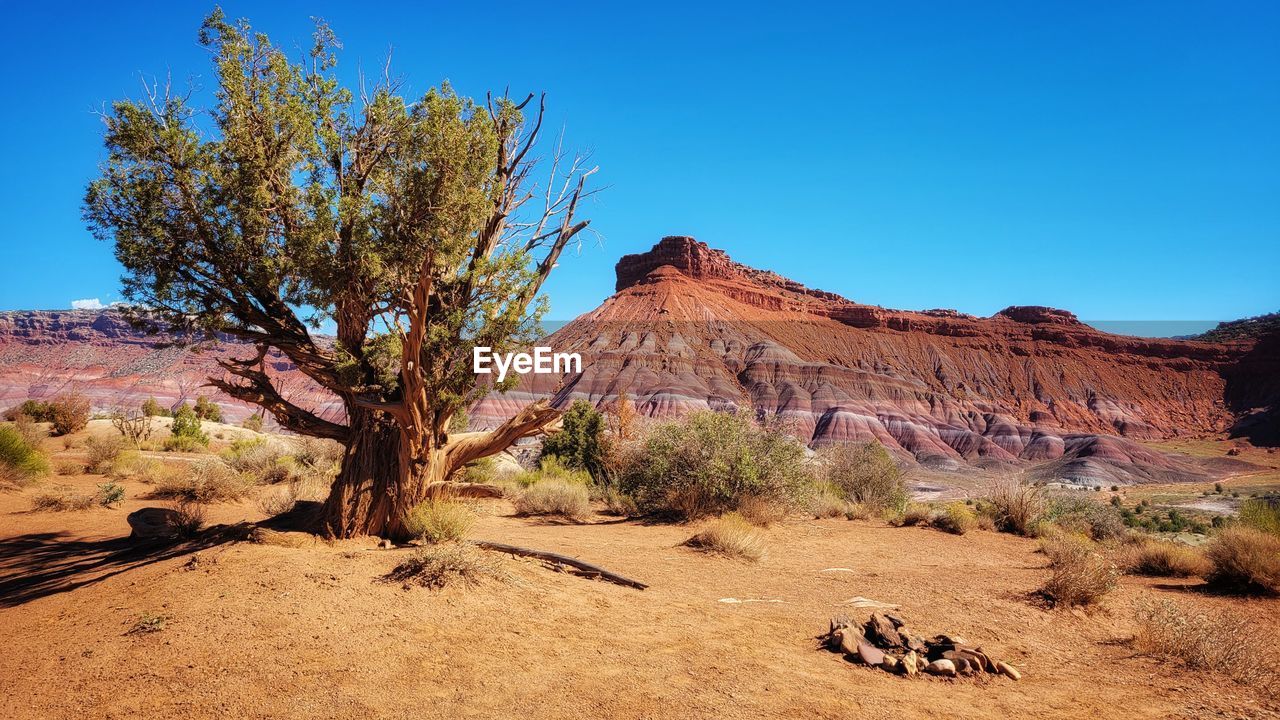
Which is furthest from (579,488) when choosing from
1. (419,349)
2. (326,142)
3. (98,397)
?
(98,397)

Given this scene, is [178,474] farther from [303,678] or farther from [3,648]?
[303,678]

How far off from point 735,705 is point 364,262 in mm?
5800

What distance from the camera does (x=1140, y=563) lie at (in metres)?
10.6

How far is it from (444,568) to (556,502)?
27.8 feet

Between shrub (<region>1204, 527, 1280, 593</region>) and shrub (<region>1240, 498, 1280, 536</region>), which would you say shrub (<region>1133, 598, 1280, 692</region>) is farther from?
shrub (<region>1240, 498, 1280, 536</region>)

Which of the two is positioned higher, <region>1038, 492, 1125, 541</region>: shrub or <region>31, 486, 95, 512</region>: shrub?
<region>31, 486, 95, 512</region>: shrub

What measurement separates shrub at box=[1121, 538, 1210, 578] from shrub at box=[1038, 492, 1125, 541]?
14.5 ft

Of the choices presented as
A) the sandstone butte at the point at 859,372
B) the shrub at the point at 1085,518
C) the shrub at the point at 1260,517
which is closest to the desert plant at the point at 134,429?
the shrub at the point at 1085,518

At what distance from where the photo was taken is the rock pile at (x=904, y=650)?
547 centimetres

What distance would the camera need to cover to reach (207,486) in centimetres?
1357

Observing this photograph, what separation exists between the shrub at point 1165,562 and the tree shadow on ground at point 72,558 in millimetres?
13315

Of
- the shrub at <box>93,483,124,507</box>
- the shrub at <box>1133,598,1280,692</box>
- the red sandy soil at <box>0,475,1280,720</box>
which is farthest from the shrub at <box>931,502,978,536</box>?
the shrub at <box>93,483,124,507</box>

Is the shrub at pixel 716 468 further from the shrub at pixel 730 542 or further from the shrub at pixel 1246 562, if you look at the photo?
the shrub at pixel 1246 562

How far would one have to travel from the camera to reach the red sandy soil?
4641mm
